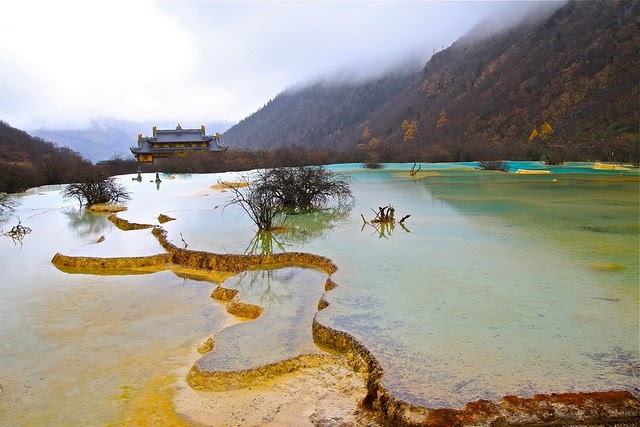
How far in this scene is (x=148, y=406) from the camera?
3561 millimetres

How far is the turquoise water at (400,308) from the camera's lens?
3.57 m

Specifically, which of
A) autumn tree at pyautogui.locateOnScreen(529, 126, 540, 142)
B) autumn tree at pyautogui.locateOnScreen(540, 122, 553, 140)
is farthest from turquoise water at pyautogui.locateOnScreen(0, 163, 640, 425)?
autumn tree at pyautogui.locateOnScreen(529, 126, 540, 142)

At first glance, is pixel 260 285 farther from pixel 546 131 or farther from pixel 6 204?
pixel 546 131

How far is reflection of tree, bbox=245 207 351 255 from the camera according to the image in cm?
817

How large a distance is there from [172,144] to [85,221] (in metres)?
26.8

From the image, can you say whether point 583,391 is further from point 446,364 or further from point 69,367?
point 69,367

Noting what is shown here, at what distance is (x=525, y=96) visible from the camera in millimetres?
46438

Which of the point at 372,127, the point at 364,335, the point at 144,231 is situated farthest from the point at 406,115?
the point at 364,335

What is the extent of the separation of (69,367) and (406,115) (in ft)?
223

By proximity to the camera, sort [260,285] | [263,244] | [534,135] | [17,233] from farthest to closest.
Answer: [534,135], [17,233], [263,244], [260,285]

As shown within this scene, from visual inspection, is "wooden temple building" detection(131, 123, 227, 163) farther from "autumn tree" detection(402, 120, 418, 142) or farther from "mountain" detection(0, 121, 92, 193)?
"autumn tree" detection(402, 120, 418, 142)

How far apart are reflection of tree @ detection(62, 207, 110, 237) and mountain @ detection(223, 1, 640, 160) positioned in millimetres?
28397

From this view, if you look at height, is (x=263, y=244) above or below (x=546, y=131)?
below

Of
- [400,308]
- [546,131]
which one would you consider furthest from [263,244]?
[546,131]
